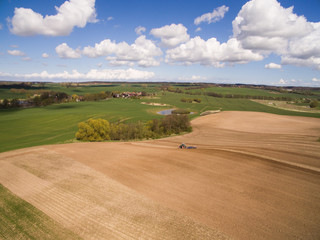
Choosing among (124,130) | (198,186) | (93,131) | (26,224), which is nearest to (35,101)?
(93,131)

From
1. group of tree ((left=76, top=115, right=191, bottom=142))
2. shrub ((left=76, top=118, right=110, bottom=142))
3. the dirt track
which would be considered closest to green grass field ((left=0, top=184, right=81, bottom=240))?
the dirt track

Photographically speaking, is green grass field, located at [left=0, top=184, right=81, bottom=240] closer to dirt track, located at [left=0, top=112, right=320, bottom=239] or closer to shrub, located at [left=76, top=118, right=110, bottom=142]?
dirt track, located at [left=0, top=112, right=320, bottom=239]

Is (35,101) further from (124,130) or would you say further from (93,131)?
(124,130)

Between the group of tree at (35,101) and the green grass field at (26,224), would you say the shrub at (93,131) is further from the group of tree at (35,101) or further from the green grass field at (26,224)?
the group of tree at (35,101)

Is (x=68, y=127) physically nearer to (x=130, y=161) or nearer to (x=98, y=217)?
(x=130, y=161)

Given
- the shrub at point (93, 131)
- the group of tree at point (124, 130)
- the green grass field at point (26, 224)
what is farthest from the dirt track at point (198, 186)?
the group of tree at point (124, 130)

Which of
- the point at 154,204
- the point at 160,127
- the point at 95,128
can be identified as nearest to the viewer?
the point at 154,204

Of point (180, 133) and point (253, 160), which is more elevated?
Result: point (253, 160)

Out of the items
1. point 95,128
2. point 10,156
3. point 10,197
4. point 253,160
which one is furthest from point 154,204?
point 95,128
